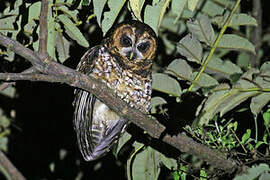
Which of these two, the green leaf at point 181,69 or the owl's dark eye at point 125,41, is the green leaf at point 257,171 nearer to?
the green leaf at point 181,69

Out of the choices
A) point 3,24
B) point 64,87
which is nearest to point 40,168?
point 64,87

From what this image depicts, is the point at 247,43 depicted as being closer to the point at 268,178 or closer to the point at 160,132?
the point at 160,132

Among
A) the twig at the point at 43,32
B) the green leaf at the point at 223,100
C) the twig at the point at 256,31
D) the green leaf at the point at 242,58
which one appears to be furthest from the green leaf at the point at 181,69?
the green leaf at the point at 242,58

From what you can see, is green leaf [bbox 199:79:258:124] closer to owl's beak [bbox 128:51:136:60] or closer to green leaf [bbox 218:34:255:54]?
green leaf [bbox 218:34:255:54]

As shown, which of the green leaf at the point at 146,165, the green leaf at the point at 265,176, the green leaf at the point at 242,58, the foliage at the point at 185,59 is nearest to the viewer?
the green leaf at the point at 265,176

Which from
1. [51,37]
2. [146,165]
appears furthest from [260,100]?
[51,37]
